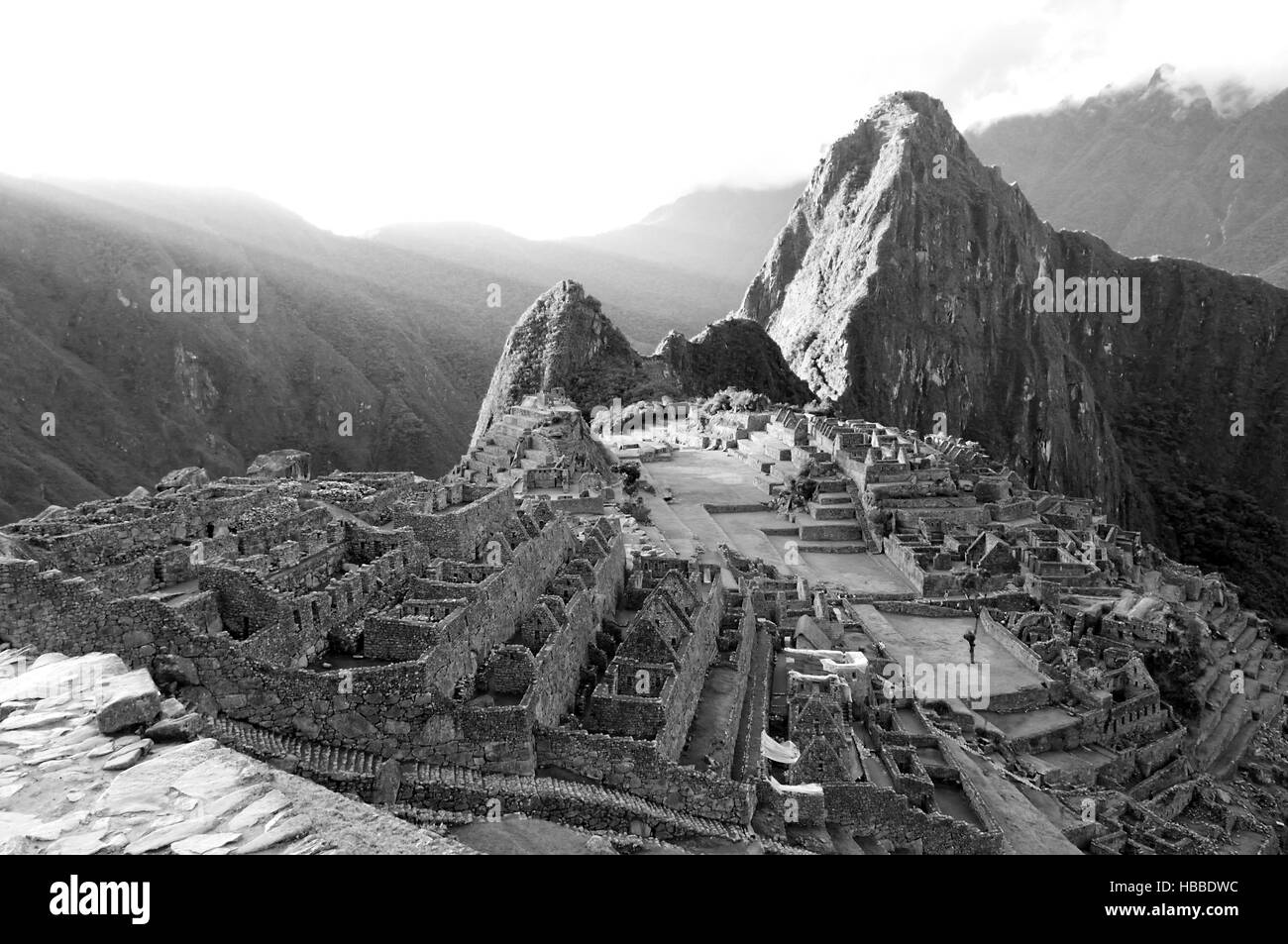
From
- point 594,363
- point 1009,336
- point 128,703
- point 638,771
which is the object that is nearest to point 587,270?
point 594,363

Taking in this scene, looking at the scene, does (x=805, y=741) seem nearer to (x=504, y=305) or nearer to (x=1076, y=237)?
(x=504, y=305)

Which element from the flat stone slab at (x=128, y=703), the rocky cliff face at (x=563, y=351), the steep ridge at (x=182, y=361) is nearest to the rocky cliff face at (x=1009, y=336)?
the rocky cliff face at (x=563, y=351)

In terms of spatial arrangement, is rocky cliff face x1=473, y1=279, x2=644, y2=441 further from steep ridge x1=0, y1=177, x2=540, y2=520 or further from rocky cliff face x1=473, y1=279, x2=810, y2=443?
steep ridge x1=0, y1=177, x2=540, y2=520

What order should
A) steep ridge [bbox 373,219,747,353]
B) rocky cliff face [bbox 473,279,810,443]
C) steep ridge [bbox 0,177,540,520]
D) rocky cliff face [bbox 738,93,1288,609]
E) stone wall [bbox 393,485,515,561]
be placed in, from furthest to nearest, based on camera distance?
1. rocky cliff face [bbox 738,93,1288,609]
2. steep ridge [bbox 373,219,747,353]
3. rocky cliff face [bbox 473,279,810,443]
4. steep ridge [bbox 0,177,540,520]
5. stone wall [bbox 393,485,515,561]

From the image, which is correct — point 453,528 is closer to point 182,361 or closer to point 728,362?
point 182,361

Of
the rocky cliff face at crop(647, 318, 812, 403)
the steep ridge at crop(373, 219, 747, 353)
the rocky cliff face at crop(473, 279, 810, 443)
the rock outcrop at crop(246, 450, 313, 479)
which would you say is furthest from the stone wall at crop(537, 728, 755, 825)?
the steep ridge at crop(373, 219, 747, 353)

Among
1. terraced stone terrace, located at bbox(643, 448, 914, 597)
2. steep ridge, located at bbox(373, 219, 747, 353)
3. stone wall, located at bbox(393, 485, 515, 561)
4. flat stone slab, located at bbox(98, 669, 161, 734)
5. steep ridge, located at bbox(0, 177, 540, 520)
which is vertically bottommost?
terraced stone terrace, located at bbox(643, 448, 914, 597)
